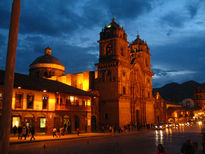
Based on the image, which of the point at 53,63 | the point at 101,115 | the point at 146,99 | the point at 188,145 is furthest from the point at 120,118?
the point at 188,145

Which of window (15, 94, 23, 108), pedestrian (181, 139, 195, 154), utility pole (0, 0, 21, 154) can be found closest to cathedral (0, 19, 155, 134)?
window (15, 94, 23, 108)

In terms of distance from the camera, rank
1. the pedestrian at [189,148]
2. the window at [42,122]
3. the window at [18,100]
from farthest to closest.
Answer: the window at [42,122]
the window at [18,100]
the pedestrian at [189,148]

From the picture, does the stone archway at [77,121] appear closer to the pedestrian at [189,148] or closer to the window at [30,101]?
the window at [30,101]

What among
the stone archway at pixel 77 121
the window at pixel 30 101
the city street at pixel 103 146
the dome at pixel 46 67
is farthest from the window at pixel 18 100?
the dome at pixel 46 67

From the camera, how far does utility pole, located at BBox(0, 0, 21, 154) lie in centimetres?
588

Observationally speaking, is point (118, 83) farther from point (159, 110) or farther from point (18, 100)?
point (159, 110)

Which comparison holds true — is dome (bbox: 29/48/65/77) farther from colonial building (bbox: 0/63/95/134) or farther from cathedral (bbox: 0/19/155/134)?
colonial building (bbox: 0/63/95/134)

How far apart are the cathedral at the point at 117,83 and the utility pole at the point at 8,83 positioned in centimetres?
4233

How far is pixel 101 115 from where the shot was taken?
5297 centimetres

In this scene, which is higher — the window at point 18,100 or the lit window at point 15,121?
the window at point 18,100

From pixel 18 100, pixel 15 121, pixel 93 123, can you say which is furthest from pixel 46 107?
pixel 93 123

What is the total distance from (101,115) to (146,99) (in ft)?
61.6

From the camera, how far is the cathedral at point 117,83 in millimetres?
51625

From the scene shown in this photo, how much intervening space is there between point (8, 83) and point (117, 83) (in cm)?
4628
